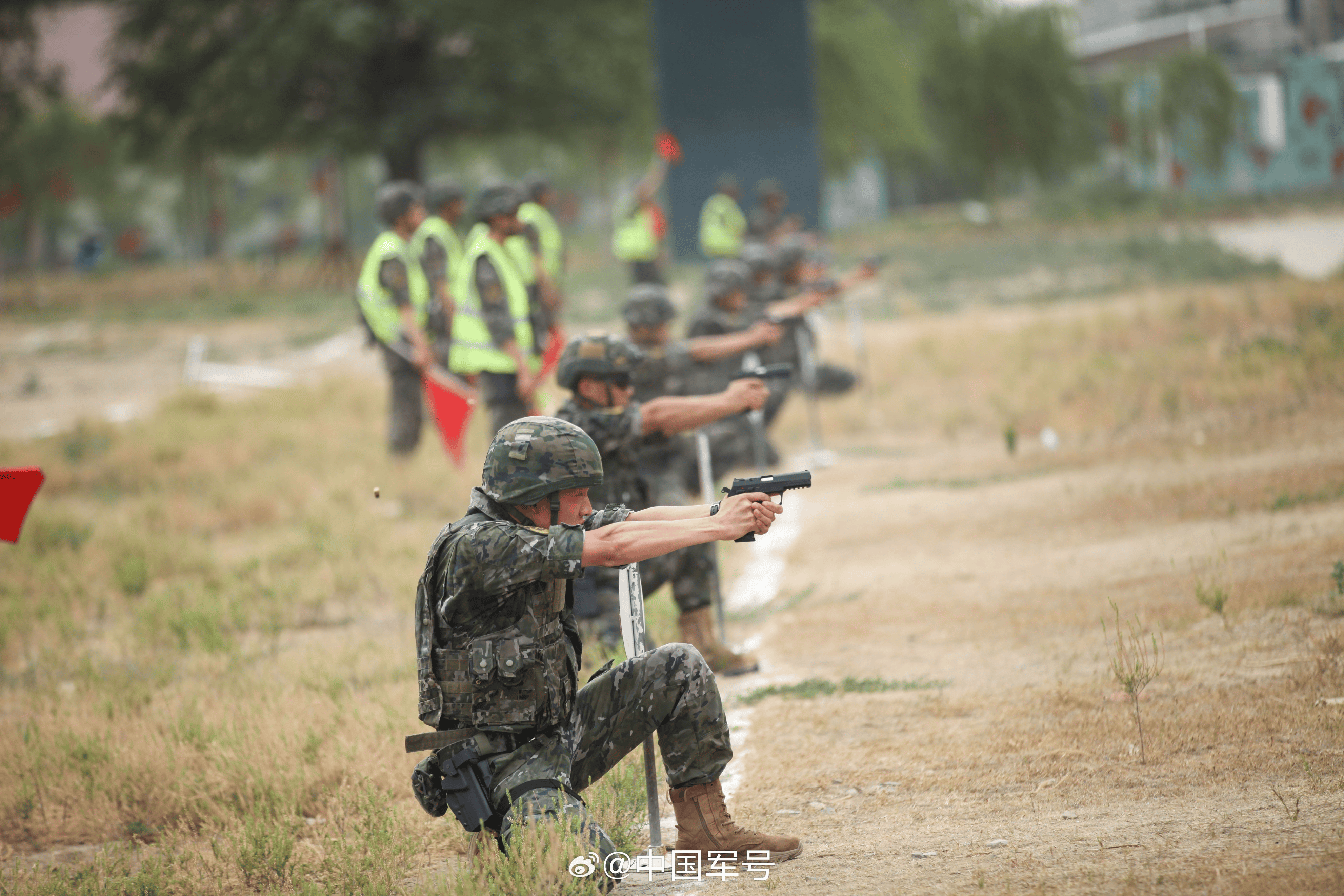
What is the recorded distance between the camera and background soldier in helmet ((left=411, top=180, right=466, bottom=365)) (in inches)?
428

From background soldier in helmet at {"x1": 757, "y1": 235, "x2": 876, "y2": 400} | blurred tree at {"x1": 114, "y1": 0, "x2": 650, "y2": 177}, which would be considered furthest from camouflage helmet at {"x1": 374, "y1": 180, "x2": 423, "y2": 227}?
blurred tree at {"x1": 114, "y1": 0, "x2": 650, "y2": 177}

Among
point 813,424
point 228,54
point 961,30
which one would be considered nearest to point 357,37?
point 228,54

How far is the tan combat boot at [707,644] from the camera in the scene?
263 inches

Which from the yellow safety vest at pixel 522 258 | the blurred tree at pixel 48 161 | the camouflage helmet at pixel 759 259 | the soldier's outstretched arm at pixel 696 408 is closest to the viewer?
the soldier's outstretched arm at pixel 696 408

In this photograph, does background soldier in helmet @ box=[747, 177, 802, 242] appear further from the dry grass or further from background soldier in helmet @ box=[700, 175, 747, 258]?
the dry grass

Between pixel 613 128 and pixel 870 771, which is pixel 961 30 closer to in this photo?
pixel 613 128

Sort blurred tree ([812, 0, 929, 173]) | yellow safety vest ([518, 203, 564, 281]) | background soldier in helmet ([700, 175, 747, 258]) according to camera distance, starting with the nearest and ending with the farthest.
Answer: yellow safety vest ([518, 203, 564, 281]) → background soldier in helmet ([700, 175, 747, 258]) → blurred tree ([812, 0, 929, 173])

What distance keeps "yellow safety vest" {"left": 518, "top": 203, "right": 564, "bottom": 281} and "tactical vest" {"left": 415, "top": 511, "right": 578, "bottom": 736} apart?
9070mm

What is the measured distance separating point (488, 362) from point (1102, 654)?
489cm

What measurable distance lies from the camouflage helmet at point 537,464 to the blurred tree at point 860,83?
3289 centimetres

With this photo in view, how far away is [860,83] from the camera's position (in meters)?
36.8

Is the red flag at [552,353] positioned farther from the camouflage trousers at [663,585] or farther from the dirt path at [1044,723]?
the camouflage trousers at [663,585]

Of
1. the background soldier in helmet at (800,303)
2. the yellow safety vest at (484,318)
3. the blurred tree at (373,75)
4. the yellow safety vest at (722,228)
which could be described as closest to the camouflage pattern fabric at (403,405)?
the yellow safety vest at (484,318)

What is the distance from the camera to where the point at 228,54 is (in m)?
28.8
